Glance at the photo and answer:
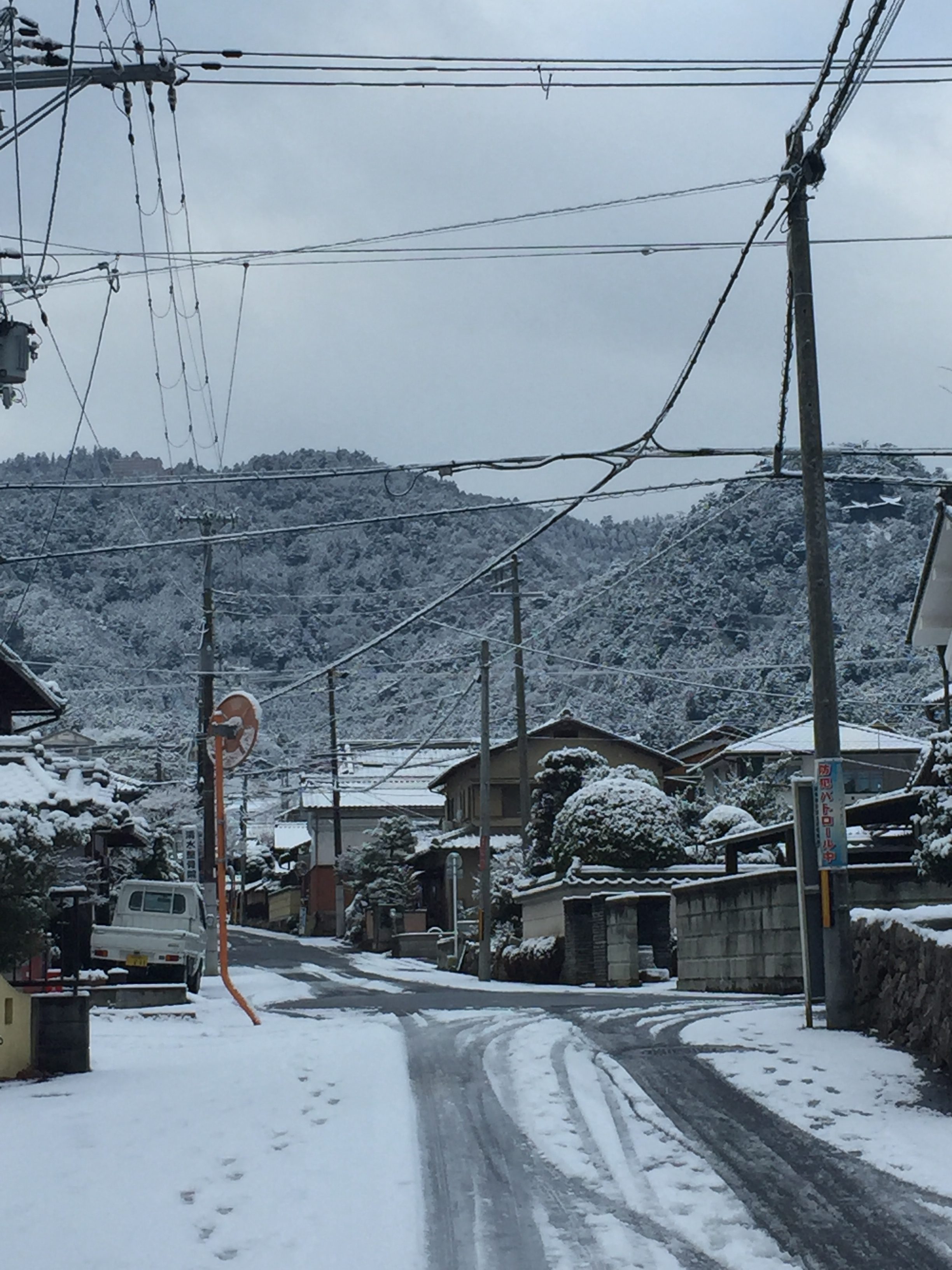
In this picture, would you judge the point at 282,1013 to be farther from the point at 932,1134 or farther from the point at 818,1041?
the point at 932,1134

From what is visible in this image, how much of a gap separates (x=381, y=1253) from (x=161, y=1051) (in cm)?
796

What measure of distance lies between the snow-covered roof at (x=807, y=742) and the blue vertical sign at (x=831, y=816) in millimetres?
35257

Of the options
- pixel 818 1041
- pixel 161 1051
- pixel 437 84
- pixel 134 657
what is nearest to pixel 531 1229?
pixel 818 1041

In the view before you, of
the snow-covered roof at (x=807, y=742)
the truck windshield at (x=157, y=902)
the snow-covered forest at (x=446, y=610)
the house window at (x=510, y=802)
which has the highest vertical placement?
the snow-covered forest at (x=446, y=610)

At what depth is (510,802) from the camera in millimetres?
61625

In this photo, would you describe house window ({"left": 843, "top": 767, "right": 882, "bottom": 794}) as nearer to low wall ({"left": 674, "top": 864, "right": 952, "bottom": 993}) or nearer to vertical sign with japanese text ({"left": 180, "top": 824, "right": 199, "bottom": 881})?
vertical sign with japanese text ({"left": 180, "top": 824, "right": 199, "bottom": 881})

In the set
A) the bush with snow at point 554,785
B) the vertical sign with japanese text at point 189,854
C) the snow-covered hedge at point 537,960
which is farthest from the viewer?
the vertical sign with japanese text at point 189,854

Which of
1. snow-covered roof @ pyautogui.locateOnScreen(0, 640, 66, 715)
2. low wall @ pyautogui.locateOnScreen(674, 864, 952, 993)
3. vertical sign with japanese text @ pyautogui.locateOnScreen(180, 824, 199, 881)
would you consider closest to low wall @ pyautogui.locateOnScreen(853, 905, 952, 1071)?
low wall @ pyautogui.locateOnScreen(674, 864, 952, 993)

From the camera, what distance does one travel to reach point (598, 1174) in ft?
27.4

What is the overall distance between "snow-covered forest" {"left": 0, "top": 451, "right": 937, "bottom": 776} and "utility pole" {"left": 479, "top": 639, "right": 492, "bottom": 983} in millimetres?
5595

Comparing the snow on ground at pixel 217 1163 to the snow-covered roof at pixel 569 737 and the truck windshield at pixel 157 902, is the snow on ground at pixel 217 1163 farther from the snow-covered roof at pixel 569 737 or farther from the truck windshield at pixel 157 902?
the snow-covered roof at pixel 569 737

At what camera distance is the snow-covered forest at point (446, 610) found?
80.6 metres

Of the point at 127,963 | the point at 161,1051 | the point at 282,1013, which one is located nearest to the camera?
the point at 161,1051

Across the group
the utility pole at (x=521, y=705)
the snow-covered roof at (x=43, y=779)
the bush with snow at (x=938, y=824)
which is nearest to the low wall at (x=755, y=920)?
the bush with snow at (x=938, y=824)
